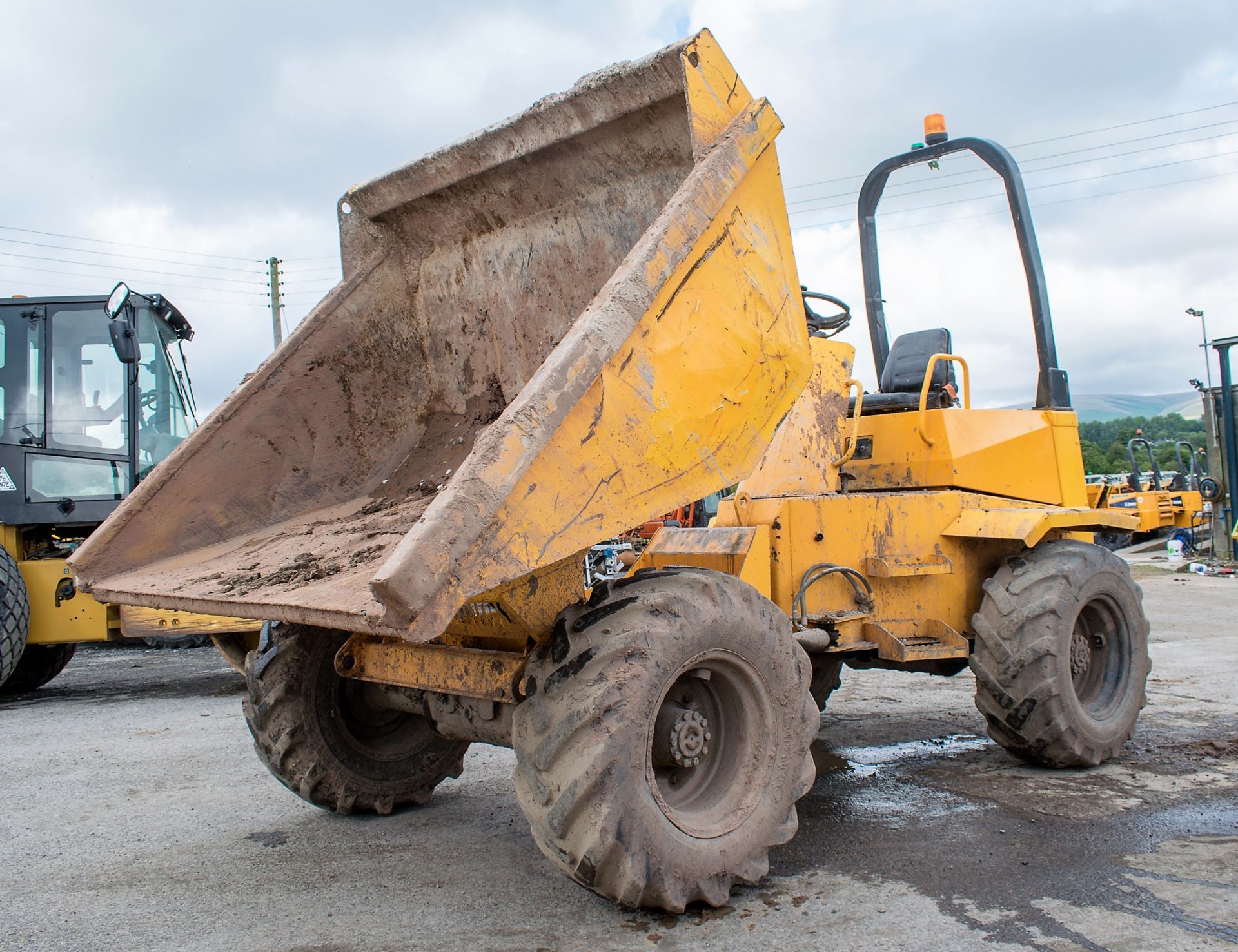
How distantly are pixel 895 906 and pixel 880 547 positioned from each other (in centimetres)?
194

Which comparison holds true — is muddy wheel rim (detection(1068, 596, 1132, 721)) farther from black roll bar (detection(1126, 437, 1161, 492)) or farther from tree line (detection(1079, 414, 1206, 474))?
tree line (detection(1079, 414, 1206, 474))

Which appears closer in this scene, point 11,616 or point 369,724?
point 369,724

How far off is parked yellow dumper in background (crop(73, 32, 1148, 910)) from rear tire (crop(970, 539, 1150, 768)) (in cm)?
2

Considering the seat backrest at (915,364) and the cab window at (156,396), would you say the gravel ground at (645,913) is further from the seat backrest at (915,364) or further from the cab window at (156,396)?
the cab window at (156,396)

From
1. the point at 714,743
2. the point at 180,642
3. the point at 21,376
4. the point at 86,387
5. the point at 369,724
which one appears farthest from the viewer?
the point at 180,642

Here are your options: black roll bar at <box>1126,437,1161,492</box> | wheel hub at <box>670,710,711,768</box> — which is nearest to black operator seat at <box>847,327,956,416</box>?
wheel hub at <box>670,710,711,768</box>

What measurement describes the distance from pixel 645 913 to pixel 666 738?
551 mm

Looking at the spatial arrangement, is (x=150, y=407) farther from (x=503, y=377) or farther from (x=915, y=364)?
(x=915, y=364)

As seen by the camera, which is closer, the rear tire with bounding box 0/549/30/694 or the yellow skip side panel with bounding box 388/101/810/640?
the yellow skip side panel with bounding box 388/101/810/640

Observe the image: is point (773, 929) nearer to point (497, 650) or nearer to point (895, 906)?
point (895, 906)

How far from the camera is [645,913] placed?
127 inches

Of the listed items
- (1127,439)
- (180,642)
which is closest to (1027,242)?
(180,642)

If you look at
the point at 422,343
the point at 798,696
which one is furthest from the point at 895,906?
the point at 422,343

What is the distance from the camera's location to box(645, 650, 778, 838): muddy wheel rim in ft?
10.8
